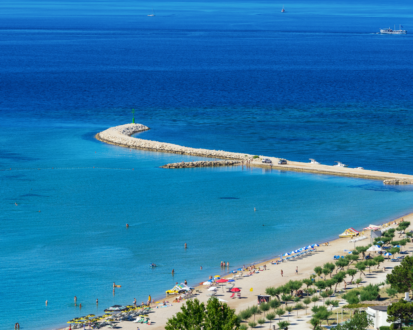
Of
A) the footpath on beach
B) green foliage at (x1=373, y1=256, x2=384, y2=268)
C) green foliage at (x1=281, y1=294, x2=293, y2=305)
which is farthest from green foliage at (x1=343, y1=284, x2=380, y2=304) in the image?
the footpath on beach

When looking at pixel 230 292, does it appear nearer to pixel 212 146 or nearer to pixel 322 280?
pixel 322 280

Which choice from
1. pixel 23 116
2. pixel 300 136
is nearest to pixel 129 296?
pixel 300 136

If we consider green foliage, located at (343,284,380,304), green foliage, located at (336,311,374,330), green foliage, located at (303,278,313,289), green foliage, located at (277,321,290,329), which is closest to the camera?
green foliage, located at (336,311,374,330)

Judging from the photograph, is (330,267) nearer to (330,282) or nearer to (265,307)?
(330,282)

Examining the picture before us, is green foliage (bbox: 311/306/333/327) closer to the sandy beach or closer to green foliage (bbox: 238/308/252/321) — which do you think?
the sandy beach

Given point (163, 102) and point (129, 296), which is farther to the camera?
point (163, 102)

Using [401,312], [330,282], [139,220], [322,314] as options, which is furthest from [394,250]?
[139,220]
